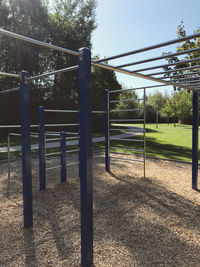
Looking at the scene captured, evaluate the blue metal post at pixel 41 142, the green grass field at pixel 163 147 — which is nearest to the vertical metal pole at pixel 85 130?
the blue metal post at pixel 41 142

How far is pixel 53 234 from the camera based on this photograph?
244cm

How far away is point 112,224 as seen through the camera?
266cm

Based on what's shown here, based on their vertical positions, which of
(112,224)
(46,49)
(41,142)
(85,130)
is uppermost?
(46,49)

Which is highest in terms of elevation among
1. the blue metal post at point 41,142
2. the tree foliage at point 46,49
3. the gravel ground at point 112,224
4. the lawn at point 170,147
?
the tree foliage at point 46,49

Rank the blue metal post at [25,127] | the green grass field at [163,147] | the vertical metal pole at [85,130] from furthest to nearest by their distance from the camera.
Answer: the green grass field at [163,147] → the blue metal post at [25,127] → the vertical metal pole at [85,130]

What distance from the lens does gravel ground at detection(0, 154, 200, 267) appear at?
6.64 ft

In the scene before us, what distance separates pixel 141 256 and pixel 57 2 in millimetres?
19399

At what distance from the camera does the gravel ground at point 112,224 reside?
2.03 meters

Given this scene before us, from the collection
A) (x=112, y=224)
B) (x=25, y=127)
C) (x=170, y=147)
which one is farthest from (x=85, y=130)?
(x=170, y=147)

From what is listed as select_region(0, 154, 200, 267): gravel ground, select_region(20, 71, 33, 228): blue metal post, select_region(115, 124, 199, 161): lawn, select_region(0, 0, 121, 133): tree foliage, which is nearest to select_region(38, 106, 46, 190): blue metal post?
select_region(0, 154, 200, 267): gravel ground

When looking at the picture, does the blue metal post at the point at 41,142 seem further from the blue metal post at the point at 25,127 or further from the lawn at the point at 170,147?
the lawn at the point at 170,147

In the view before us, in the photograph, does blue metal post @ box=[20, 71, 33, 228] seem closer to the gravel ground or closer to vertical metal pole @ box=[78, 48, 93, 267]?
the gravel ground

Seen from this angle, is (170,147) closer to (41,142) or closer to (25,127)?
(41,142)

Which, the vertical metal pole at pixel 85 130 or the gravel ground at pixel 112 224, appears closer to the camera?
the vertical metal pole at pixel 85 130
